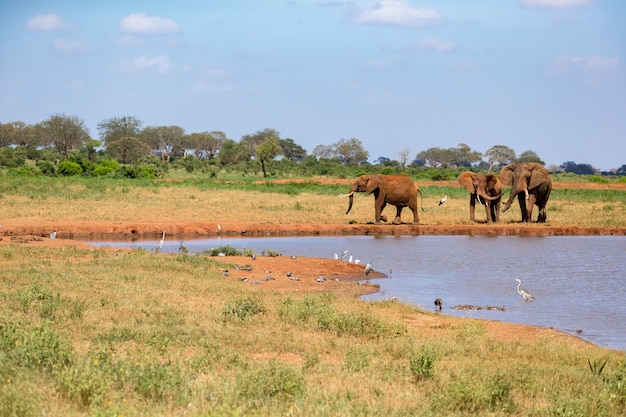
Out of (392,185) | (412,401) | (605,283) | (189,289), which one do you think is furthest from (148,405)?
(392,185)

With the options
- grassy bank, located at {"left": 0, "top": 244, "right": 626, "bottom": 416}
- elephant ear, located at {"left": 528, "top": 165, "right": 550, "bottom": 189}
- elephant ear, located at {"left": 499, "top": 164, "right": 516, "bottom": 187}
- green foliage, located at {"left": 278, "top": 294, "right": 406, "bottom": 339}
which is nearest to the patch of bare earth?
grassy bank, located at {"left": 0, "top": 244, "right": 626, "bottom": 416}

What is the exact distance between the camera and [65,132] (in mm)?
89688

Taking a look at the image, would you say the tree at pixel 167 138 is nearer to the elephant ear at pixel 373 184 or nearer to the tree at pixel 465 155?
the tree at pixel 465 155

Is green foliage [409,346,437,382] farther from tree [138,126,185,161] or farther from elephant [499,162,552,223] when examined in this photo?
tree [138,126,185,161]

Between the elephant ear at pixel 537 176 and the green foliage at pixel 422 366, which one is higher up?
the elephant ear at pixel 537 176

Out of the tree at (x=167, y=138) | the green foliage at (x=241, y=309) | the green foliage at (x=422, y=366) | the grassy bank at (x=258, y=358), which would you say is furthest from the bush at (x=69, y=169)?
the tree at (x=167, y=138)

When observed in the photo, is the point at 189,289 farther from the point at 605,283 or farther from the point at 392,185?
the point at 392,185

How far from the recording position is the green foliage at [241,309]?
11656mm

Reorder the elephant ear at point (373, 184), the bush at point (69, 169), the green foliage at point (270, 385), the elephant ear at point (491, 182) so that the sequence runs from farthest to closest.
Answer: the bush at point (69, 169) < the elephant ear at point (491, 182) < the elephant ear at point (373, 184) < the green foliage at point (270, 385)

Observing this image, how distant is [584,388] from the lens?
8.64 m

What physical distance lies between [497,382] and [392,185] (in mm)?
21761

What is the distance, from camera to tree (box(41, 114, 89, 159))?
8988 cm

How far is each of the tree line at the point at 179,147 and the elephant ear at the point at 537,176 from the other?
3296 cm

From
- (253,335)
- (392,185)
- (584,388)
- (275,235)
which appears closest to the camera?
(584,388)
